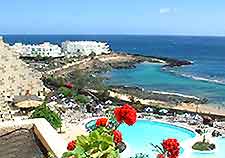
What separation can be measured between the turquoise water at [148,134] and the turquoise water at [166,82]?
14.9m

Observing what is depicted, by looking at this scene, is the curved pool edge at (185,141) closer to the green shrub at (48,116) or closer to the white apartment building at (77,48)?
the green shrub at (48,116)

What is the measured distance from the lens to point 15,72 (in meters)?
25.3

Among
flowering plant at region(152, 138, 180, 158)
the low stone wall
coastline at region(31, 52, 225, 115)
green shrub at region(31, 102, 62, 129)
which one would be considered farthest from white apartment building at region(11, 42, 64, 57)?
flowering plant at region(152, 138, 180, 158)

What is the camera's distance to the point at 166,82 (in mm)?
48844

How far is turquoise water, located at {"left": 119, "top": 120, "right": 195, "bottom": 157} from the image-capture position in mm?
17234

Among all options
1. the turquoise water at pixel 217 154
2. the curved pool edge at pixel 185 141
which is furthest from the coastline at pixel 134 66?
the turquoise water at pixel 217 154

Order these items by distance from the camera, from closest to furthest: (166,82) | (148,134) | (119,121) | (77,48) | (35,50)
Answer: (119,121), (148,134), (166,82), (35,50), (77,48)

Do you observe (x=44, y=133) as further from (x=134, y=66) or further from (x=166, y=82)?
(x=134, y=66)

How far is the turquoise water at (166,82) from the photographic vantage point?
39688 mm

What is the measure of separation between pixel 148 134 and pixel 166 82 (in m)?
30.2

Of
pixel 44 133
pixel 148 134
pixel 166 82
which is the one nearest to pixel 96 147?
pixel 44 133

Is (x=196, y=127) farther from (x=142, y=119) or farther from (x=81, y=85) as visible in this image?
(x=81, y=85)

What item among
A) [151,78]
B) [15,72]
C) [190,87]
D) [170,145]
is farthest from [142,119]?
[151,78]

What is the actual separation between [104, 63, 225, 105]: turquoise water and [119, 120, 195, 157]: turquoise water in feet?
48.9
